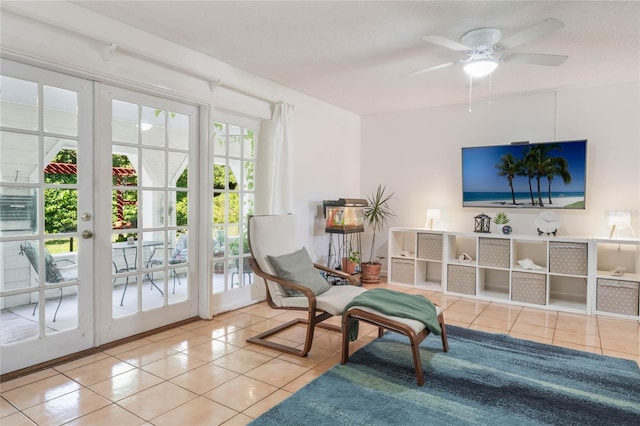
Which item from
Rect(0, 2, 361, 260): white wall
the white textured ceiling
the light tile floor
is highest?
the white textured ceiling

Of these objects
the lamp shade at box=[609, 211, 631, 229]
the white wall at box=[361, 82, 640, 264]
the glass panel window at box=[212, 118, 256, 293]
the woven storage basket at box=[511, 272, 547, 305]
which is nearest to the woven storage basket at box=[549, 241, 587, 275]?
the woven storage basket at box=[511, 272, 547, 305]

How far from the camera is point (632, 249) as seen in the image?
4199 millimetres

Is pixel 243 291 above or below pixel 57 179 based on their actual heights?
below

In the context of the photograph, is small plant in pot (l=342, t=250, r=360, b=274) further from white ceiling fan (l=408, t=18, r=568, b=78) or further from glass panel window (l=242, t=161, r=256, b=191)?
white ceiling fan (l=408, t=18, r=568, b=78)

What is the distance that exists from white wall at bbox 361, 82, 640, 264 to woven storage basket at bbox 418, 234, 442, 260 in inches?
18.2

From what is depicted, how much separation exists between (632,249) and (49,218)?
5447 millimetres

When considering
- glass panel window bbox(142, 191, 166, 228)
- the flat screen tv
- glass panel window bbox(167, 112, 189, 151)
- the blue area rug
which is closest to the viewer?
the blue area rug

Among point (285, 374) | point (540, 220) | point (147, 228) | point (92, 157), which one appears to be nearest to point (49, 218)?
point (92, 157)

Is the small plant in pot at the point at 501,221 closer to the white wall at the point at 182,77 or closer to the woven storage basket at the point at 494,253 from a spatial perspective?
the woven storage basket at the point at 494,253

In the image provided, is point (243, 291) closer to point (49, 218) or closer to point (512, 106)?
point (49, 218)

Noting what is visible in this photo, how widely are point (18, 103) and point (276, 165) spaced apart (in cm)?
228

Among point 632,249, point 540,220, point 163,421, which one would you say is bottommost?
point 163,421

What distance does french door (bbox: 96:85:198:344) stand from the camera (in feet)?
9.83

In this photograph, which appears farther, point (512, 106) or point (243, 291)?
point (512, 106)
